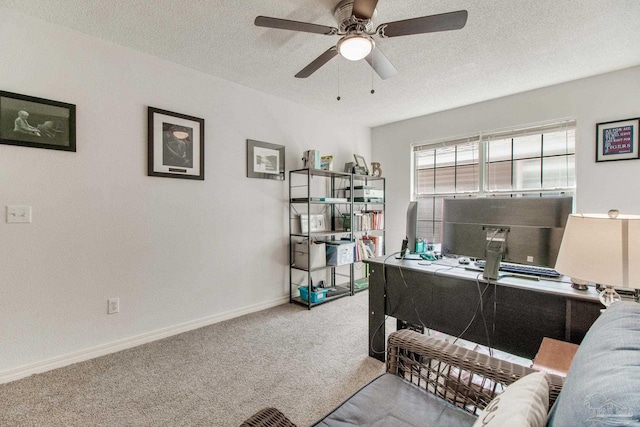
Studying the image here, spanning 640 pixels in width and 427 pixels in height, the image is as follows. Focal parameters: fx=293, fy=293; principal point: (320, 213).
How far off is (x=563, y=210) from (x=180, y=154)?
114 inches

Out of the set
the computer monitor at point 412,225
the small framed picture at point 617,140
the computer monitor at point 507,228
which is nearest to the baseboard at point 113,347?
the computer monitor at point 412,225

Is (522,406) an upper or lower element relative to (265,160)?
lower

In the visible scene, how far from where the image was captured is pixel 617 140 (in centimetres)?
285

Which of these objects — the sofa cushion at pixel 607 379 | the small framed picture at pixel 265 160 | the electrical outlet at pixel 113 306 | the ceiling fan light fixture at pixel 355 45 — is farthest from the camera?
the small framed picture at pixel 265 160

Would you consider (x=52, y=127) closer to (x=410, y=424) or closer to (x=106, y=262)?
(x=106, y=262)

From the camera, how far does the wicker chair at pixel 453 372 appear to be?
3.19ft

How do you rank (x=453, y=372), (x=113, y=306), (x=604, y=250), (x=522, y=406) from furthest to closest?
(x=113, y=306) → (x=453, y=372) → (x=604, y=250) → (x=522, y=406)

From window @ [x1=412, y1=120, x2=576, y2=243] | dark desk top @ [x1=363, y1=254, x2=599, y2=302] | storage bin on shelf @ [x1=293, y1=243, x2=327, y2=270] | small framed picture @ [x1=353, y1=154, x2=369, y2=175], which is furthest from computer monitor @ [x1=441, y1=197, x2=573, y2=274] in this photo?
small framed picture @ [x1=353, y1=154, x2=369, y2=175]

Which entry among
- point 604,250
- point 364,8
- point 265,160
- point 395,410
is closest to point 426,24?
point 364,8

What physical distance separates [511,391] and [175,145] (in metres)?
2.86

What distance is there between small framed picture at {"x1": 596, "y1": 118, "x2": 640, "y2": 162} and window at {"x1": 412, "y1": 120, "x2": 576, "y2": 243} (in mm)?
235

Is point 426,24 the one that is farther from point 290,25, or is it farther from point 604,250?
point 604,250

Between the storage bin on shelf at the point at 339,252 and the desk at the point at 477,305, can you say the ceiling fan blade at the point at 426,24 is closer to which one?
the desk at the point at 477,305

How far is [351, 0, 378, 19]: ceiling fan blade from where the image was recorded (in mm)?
1601
